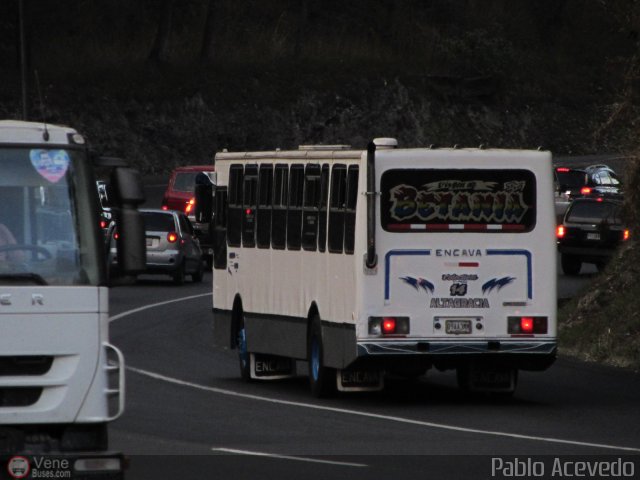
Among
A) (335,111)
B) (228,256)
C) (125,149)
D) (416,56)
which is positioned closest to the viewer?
(228,256)

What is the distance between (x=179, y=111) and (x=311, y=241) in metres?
55.5

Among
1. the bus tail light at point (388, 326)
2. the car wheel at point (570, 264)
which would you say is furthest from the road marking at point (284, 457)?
the car wheel at point (570, 264)

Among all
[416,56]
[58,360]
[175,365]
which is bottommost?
[175,365]

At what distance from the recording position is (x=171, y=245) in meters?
40.6

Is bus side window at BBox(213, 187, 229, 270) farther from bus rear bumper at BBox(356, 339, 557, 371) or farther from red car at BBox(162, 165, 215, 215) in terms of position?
red car at BBox(162, 165, 215, 215)

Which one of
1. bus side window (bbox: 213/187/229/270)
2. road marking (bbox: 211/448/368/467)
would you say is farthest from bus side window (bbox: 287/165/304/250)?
road marking (bbox: 211/448/368/467)

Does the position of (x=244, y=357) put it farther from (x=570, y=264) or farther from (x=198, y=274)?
(x=570, y=264)

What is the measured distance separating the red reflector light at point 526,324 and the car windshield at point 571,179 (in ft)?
135

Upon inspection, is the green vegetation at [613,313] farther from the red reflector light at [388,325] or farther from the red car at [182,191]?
the red car at [182,191]

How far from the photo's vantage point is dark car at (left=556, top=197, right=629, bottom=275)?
141 feet

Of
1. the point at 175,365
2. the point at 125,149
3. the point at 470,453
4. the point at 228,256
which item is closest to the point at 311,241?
the point at 228,256

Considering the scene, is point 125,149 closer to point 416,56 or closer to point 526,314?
point 416,56

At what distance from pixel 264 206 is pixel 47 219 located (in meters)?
11.2

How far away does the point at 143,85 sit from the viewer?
250ft
